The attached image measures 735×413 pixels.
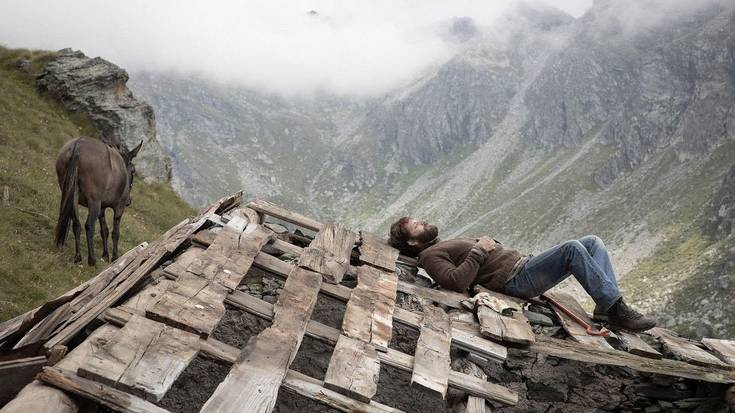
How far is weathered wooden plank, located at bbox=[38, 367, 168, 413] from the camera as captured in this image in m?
3.48

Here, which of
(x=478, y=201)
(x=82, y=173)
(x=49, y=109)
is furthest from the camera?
(x=478, y=201)

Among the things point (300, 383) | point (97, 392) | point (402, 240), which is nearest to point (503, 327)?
point (402, 240)

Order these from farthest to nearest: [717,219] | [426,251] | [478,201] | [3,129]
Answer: [478,201], [717,219], [3,129], [426,251]

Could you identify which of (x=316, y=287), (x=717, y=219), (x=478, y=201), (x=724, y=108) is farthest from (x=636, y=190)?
(x=316, y=287)

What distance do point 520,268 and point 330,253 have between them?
3029mm

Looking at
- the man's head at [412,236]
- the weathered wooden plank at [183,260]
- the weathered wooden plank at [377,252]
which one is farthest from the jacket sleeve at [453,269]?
the weathered wooden plank at [183,260]

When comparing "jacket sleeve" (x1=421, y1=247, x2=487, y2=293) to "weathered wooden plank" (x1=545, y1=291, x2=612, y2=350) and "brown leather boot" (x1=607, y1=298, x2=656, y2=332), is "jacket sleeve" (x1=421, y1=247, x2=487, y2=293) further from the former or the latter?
"brown leather boot" (x1=607, y1=298, x2=656, y2=332)

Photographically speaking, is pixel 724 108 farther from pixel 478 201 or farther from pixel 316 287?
pixel 316 287

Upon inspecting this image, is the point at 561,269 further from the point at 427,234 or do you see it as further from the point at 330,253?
the point at 330,253

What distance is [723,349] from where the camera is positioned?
286 inches

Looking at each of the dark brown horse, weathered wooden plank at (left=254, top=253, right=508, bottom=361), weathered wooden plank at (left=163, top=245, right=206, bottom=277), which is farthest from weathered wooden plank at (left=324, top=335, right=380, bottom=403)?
the dark brown horse

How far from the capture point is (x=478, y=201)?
166250 millimetres

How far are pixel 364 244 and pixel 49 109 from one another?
69.5 ft

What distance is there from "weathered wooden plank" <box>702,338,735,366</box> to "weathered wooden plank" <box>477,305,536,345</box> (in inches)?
113
